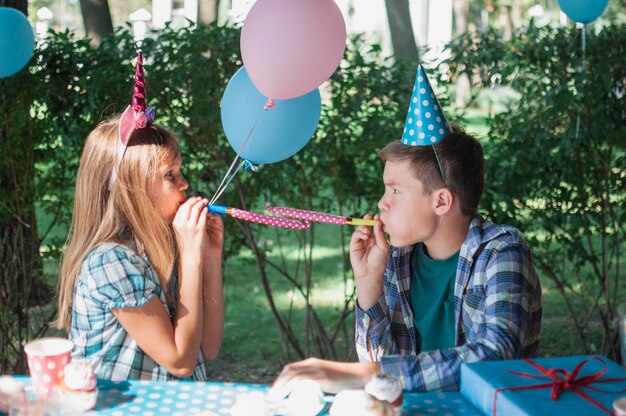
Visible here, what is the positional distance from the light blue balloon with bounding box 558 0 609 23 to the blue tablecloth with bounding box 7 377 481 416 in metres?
2.16

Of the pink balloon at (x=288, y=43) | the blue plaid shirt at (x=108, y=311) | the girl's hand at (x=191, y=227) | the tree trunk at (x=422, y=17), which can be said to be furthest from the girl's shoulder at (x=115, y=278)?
the tree trunk at (x=422, y=17)

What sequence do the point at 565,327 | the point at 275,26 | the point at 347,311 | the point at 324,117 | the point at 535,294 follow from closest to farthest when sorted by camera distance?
1. the point at 535,294
2. the point at 275,26
3. the point at 324,117
4. the point at 347,311
5. the point at 565,327

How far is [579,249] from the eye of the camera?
12.5ft

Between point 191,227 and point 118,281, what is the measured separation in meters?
A: 0.24

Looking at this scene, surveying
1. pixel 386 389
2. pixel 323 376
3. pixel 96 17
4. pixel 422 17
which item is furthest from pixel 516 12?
pixel 386 389

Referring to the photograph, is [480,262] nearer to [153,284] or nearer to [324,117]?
[153,284]

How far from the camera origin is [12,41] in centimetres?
284

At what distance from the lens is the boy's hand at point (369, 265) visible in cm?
232

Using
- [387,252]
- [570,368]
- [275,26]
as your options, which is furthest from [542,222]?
[570,368]

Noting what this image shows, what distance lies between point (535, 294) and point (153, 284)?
0.98 m

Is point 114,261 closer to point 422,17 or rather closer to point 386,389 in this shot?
point 386,389

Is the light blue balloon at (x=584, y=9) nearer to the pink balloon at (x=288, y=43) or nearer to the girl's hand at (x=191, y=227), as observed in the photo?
the pink balloon at (x=288, y=43)

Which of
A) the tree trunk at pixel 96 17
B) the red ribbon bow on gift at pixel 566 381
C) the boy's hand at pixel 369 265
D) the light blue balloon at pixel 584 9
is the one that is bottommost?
the red ribbon bow on gift at pixel 566 381

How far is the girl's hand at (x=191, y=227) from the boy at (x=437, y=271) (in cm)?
45
